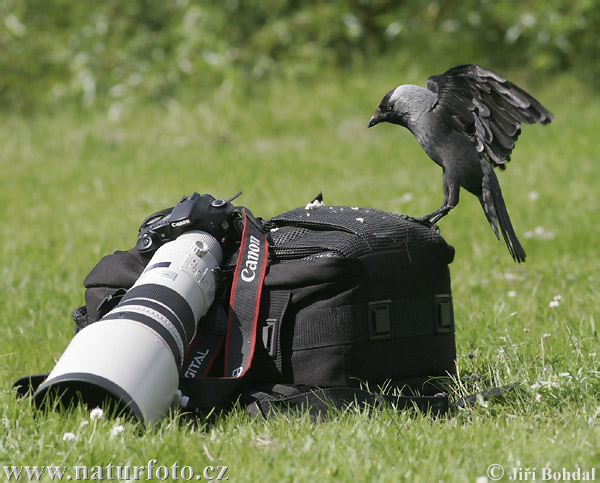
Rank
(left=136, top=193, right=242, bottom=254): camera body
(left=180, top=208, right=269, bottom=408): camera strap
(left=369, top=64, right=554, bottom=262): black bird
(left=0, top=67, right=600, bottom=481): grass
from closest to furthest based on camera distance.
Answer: (left=0, top=67, right=600, bottom=481): grass < (left=180, top=208, right=269, bottom=408): camera strap < (left=369, top=64, right=554, bottom=262): black bird < (left=136, top=193, right=242, bottom=254): camera body

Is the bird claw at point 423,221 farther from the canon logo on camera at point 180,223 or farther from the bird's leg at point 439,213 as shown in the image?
the canon logo on camera at point 180,223

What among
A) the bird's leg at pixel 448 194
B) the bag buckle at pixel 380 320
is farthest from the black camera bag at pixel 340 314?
the bird's leg at pixel 448 194

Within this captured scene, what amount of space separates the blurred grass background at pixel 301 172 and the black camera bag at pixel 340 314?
17 centimetres

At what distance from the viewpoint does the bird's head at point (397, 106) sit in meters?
2.43

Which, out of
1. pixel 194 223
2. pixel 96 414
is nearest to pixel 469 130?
pixel 194 223

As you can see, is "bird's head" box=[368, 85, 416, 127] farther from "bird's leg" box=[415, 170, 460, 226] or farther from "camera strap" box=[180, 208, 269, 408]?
"camera strap" box=[180, 208, 269, 408]

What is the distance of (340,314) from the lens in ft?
7.48

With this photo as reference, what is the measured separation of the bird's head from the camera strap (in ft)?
1.84

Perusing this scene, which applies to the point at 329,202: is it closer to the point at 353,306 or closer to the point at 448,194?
the point at 448,194

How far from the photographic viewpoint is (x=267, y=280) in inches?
92.0

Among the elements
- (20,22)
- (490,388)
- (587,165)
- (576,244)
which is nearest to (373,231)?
(490,388)

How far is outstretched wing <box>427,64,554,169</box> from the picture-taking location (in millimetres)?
2320

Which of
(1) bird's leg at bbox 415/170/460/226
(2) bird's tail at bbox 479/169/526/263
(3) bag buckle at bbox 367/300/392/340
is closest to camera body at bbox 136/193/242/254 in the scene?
(3) bag buckle at bbox 367/300/392/340

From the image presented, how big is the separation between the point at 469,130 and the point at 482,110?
0.08 m
